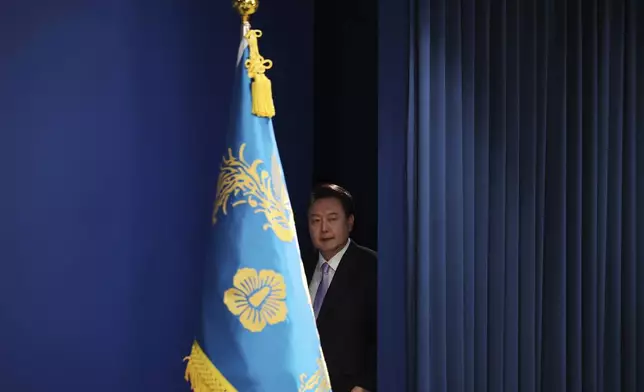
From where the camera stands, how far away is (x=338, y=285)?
2.12 meters

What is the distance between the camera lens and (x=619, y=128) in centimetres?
206

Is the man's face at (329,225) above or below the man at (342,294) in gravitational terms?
above

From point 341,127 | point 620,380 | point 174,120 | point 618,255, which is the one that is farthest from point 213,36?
point 620,380

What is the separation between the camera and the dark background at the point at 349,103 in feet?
7.82

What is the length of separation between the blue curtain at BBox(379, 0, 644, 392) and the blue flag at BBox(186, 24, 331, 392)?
221 mm

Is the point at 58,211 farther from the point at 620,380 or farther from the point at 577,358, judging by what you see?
the point at 620,380

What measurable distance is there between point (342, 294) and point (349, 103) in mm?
645

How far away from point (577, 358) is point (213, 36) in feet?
4.39

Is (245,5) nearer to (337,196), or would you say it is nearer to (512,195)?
(337,196)

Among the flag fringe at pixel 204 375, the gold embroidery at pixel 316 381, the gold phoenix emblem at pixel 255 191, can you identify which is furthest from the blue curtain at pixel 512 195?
the flag fringe at pixel 204 375

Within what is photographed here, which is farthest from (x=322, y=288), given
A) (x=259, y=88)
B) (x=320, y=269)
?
(x=259, y=88)

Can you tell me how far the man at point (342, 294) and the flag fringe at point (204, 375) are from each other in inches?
16.9

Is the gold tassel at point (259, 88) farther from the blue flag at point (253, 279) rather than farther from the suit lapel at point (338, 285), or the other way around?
the suit lapel at point (338, 285)

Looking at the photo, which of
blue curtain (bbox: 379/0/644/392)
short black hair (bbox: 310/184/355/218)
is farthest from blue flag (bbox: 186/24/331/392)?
short black hair (bbox: 310/184/355/218)
